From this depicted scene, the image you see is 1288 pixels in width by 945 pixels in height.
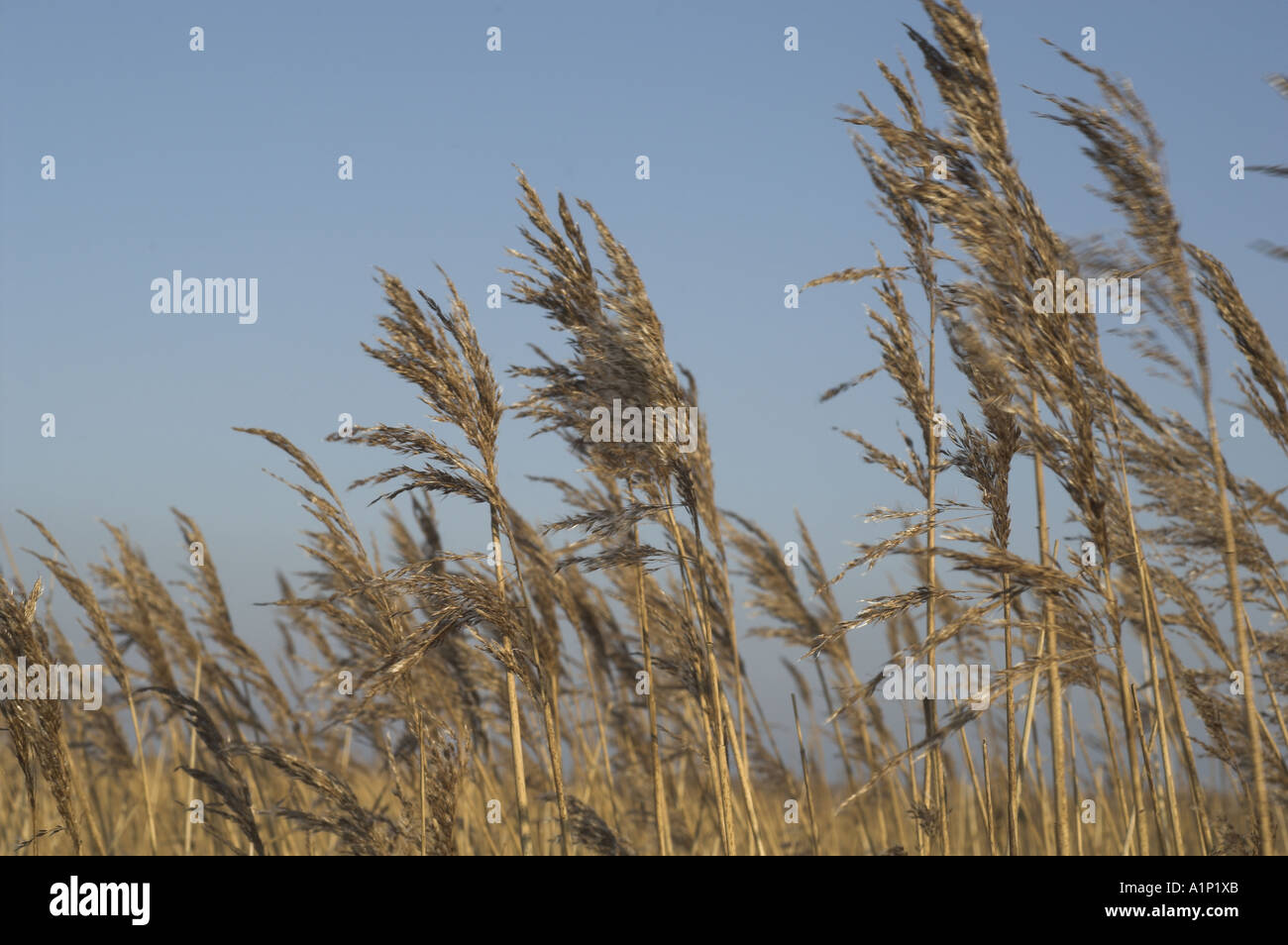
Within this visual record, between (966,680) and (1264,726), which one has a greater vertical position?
(966,680)

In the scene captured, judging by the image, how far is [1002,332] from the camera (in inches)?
107

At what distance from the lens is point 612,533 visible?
3215 mm

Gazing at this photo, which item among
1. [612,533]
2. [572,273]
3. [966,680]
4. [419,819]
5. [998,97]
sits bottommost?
[419,819]
